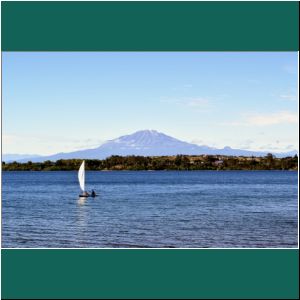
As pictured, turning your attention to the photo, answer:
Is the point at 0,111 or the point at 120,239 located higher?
the point at 0,111

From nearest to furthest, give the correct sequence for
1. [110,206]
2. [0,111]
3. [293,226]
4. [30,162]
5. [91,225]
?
[0,111], [293,226], [91,225], [110,206], [30,162]

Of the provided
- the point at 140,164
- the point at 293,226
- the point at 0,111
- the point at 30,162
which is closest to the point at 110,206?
the point at 293,226

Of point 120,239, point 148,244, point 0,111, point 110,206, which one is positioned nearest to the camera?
point 0,111

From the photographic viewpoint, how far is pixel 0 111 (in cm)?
670

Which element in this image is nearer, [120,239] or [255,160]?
[120,239]

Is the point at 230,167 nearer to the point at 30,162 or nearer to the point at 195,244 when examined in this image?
the point at 30,162

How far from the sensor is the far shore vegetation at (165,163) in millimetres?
110500

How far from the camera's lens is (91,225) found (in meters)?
21.8

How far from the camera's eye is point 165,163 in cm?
11919

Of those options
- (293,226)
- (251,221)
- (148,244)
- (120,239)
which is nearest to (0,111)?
(148,244)

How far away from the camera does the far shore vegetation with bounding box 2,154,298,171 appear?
363ft

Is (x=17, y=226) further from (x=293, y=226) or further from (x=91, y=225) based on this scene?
(x=293, y=226)

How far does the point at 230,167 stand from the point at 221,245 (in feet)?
324

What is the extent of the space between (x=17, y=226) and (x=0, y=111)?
600 inches
